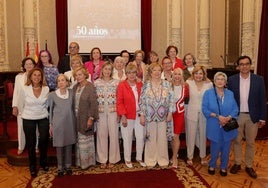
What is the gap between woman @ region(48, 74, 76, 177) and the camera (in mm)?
4094

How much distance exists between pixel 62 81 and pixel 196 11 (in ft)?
17.4

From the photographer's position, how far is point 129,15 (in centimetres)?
802

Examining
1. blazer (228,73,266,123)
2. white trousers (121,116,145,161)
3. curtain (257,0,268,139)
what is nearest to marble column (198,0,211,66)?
curtain (257,0,268,139)

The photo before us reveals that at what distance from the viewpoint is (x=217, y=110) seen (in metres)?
4.12

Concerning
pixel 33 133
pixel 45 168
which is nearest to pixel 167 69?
pixel 33 133

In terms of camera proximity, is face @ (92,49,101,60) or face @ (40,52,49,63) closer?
face @ (40,52,49,63)

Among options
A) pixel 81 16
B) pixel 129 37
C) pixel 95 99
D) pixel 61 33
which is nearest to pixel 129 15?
pixel 129 37

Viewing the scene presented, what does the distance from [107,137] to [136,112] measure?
57 cm

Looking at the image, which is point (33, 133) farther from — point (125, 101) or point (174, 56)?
point (174, 56)

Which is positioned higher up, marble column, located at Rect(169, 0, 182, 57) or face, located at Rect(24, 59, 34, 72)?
marble column, located at Rect(169, 0, 182, 57)

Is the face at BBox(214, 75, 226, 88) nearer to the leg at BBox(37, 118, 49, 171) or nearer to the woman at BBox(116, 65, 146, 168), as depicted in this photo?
the woman at BBox(116, 65, 146, 168)

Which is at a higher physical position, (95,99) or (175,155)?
(95,99)

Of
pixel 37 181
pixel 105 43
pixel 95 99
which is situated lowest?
pixel 37 181

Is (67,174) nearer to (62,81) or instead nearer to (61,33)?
(62,81)
